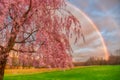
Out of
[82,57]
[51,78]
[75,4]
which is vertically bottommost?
[51,78]

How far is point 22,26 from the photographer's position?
3.44 metres

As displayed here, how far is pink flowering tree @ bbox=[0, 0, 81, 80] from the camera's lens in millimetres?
3256

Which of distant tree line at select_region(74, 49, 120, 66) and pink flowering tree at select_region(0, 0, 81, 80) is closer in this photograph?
pink flowering tree at select_region(0, 0, 81, 80)

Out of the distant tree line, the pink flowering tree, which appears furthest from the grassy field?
the pink flowering tree

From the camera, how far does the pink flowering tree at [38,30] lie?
3.26 m

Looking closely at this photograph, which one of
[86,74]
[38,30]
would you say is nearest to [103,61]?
[86,74]

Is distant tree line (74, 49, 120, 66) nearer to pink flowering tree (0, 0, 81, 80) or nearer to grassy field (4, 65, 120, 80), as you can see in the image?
grassy field (4, 65, 120, 80)

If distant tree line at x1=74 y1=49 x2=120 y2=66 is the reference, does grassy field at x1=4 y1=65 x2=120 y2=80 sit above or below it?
below

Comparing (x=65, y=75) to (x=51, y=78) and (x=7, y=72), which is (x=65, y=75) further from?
(x=7, y=72)

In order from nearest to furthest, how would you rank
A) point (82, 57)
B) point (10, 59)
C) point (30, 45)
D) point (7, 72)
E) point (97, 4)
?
point (10, 59) → point (30, 45) → point (7, 72) → point (82, 57) → point (97, 4)

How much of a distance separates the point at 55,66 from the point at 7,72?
2.26m

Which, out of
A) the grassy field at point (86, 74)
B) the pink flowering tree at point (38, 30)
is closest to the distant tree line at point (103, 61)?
the grassy field at point (86, 74)

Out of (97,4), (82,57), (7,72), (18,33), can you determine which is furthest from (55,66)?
(97,4)

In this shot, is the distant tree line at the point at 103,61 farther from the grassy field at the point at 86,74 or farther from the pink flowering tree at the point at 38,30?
the pink flowering tree at the point at 38,30
